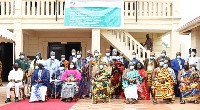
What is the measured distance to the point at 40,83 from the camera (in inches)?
391

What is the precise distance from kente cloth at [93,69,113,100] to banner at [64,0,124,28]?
4834 millimetres

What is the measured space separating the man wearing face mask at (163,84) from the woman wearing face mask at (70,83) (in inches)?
99.1

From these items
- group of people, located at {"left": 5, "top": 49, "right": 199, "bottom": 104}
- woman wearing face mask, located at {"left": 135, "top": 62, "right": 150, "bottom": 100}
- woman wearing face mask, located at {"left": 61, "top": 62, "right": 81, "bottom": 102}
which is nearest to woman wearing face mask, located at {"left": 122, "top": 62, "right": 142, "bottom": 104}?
group of people, located at {"left": 5, "top": 49, "right": 199, "bottom": 104}

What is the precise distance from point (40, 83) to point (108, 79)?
7.36ft

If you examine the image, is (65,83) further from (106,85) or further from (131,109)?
(131,109)

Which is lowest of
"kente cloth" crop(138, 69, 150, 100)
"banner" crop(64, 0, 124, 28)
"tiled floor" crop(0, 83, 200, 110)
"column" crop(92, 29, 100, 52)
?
"tiled floor" crop(0, 83, 200, 110)

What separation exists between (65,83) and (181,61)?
13.6ft

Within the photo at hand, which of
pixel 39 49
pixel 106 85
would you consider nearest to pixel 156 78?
pixel 106 85

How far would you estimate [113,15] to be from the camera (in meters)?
14.2

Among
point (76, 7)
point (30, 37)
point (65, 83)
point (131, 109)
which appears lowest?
point (131, 109)

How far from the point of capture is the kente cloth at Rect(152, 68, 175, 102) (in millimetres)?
9305

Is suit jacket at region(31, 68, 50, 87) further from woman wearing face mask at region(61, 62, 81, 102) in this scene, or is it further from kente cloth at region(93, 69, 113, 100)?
kente cloth at region(93, 69, 113, 100)

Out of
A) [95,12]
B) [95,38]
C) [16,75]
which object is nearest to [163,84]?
[16,75]

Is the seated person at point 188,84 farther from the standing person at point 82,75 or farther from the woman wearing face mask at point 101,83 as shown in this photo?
the standing person at point 82,75
